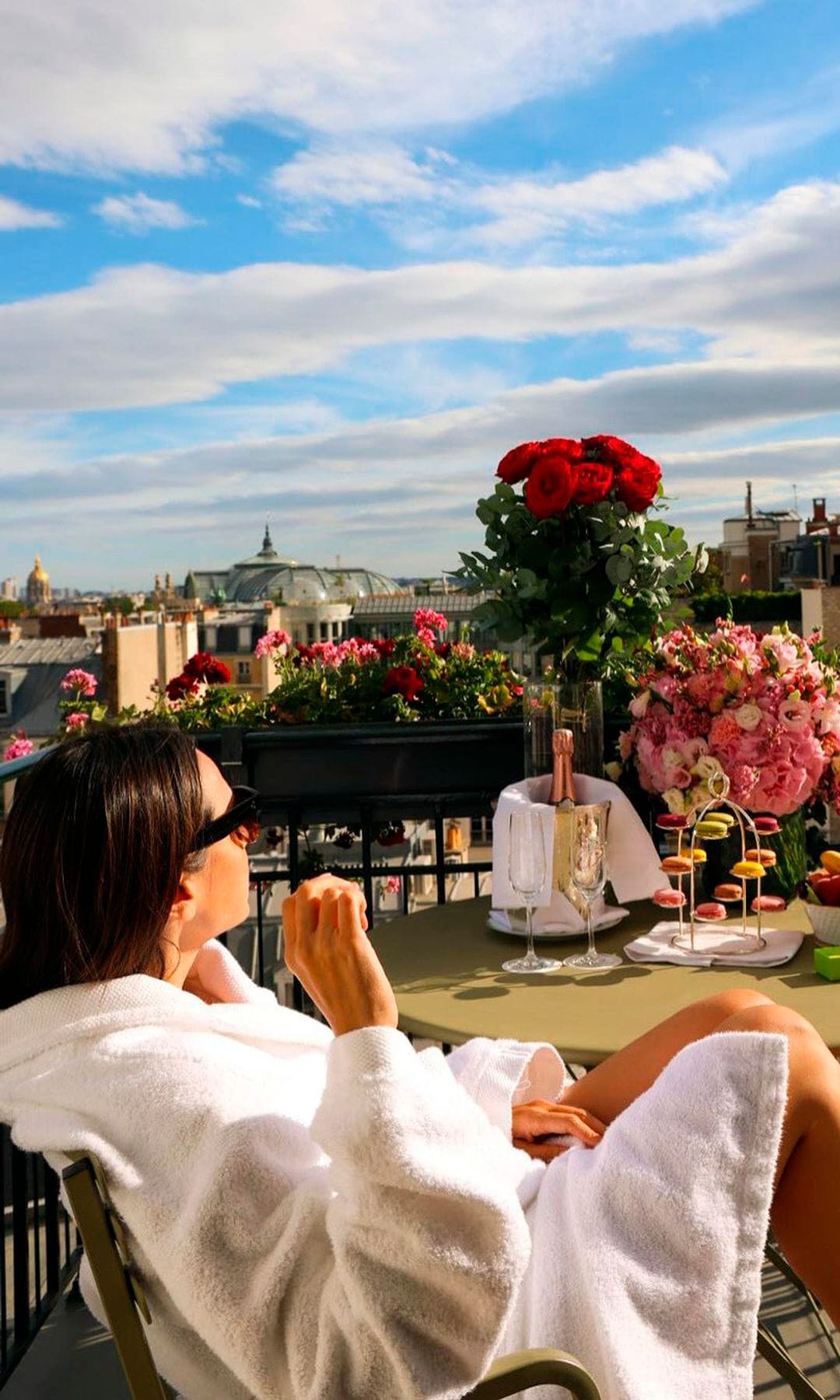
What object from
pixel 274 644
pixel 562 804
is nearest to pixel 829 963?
pixel 562 804

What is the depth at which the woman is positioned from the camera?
3.21 ft

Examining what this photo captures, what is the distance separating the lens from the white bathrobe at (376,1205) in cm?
97

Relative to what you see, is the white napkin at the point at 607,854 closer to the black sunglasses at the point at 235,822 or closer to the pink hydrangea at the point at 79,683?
the black sunglasses at the point at 235,822

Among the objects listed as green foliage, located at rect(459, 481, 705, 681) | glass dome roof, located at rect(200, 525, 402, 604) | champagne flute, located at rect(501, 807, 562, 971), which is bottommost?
champagne flute, located at rect(501, 807, 562, 971)

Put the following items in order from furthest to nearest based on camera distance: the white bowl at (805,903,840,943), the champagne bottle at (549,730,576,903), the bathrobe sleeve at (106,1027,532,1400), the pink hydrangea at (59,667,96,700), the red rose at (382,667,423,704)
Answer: the pink hydrangea at (59,667,96,700) → the red rose at (382,667,423,704) → the champagne bottle at (549,730,576,903) → the white bowl at (805,903,840,943) → the bathrobe sleeve at (106,1027,532,1400)

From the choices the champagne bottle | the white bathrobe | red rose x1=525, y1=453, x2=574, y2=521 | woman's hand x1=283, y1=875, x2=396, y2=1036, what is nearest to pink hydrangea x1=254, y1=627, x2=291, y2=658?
red rose x1=525, y1=453, x2=574, y2=521

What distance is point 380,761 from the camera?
2750mm

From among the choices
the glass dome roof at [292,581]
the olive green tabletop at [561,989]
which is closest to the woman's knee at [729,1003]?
the olive green tabletop at [561,989]

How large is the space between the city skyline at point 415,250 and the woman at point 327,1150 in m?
1.33

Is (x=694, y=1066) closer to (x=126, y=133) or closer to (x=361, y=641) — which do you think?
(x=361, y=641)

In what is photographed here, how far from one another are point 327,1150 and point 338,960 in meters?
0.15

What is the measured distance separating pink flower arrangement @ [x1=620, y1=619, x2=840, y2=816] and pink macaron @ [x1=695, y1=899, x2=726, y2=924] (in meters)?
0.16

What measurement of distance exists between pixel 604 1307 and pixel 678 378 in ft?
121

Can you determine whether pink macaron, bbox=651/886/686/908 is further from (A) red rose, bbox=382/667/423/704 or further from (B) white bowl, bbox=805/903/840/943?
(A) red rose, bbox=382/667/423/704
